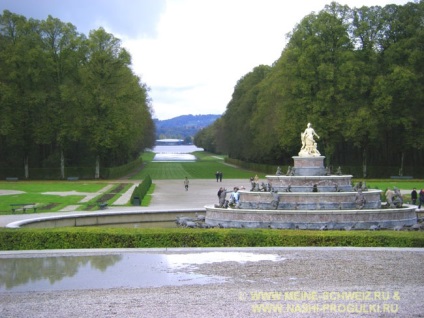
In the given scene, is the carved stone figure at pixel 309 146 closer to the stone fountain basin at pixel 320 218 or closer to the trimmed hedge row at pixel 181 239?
the stone fountain basin at pixel 320 218

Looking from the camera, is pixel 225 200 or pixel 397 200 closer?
pixel 397 200

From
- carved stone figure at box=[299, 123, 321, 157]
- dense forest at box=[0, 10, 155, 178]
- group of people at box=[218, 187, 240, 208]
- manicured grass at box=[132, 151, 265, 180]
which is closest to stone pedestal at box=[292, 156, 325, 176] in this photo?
carved stone figure at box=[299, 123, 321, 157]

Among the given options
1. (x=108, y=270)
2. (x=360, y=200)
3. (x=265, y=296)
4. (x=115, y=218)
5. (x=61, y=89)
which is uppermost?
(x=61, y=89)

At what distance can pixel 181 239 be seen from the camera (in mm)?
19406

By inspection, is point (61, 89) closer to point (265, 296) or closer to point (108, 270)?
point (108, 270)

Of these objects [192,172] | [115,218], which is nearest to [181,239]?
[115,218]

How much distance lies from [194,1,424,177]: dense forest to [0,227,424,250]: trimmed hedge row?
39.5 meters

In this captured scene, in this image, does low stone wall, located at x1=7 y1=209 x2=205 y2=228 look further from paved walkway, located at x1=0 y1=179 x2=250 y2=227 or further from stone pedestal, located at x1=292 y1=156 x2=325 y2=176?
stone pedestal, located at x1=292 y1=156 x2=325 y2=176

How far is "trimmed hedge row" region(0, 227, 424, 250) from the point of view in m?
19.3

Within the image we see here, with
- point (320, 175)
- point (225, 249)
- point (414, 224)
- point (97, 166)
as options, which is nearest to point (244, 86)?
point (97, 166)

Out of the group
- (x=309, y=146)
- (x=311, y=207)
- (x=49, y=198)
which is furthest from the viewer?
(x=49, y=198)

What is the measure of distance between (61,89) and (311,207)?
42356 mm

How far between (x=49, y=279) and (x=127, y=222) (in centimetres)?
1559

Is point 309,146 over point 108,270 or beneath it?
over
